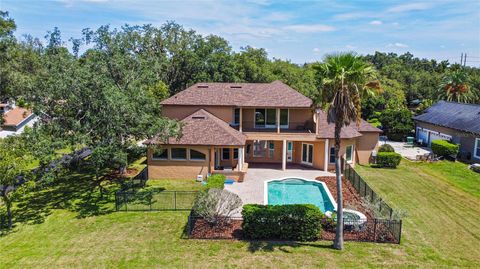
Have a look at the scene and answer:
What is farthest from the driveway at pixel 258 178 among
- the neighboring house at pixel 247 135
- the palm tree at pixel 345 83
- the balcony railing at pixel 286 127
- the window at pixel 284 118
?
the palm tree at pixel 345 83

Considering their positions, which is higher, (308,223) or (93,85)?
(93,85)

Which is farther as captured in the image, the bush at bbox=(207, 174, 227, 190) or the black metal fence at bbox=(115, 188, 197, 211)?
the bush at bbox=(207, 174, 227, 190)

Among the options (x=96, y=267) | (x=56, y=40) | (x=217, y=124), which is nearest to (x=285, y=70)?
(x=217, y=124)

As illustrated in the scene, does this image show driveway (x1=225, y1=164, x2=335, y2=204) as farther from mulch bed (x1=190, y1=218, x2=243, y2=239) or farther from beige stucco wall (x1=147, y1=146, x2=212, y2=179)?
mulch bed (x1=190, y1=218, x2=243, y2=239)

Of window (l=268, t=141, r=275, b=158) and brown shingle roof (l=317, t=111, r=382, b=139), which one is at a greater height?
brown shingle roof (l=317, t=111, r=382, b=139)

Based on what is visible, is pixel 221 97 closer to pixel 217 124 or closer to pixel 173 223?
pixel 217 124

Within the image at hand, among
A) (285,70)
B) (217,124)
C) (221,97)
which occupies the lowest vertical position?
(217,124)

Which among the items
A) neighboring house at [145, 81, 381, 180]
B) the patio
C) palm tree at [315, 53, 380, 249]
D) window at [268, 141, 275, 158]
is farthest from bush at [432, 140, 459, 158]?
palm tree at [315, 53, 380, 249]
